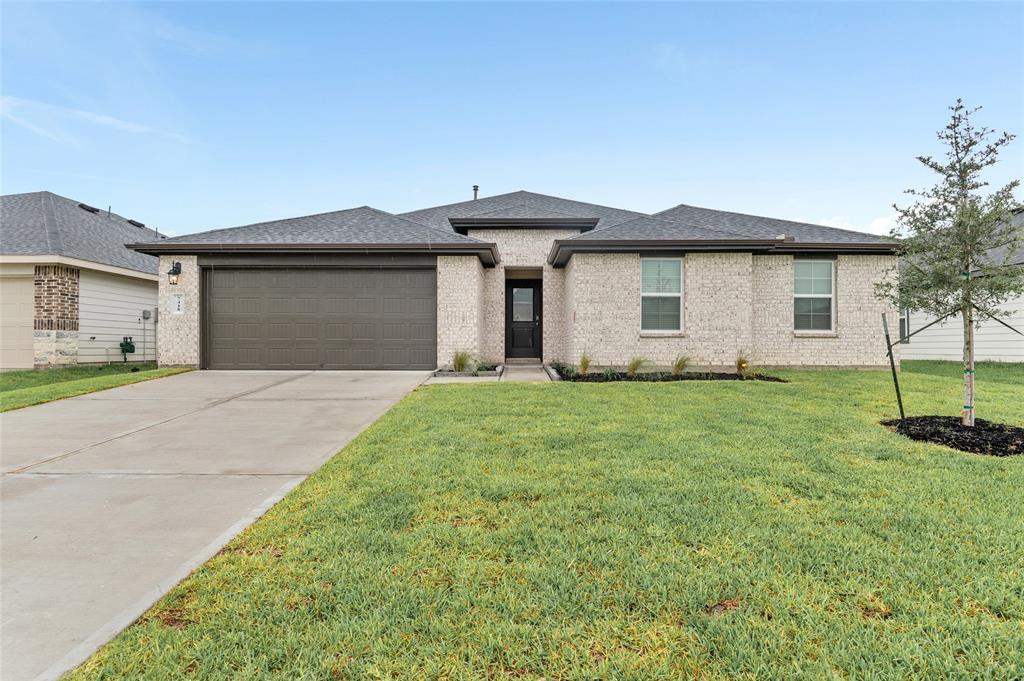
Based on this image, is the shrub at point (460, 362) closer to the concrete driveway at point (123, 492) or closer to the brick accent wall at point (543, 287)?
the brick accent wall at point (543, 287)

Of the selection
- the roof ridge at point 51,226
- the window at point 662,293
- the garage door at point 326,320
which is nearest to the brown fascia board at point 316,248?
the garage door at point 326,320

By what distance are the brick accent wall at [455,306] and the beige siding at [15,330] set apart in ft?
39.3

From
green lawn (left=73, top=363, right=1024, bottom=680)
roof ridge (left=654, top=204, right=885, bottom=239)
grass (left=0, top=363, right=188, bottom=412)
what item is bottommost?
green lawn (left=73, top=363, right=1024, bottom=680)

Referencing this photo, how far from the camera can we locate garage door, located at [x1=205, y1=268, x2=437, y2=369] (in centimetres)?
1188

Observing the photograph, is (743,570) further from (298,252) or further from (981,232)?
(298,252)

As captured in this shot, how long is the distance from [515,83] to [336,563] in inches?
646

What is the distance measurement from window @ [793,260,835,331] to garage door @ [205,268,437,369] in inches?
394

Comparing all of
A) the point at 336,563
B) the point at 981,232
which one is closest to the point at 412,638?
the point at 336,563

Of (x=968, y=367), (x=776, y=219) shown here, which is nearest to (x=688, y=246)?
(x=776, y=219)

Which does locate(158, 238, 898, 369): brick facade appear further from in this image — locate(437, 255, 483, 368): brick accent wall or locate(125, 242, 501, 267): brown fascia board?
locate(125, 242, 501, 267): brown fascia board

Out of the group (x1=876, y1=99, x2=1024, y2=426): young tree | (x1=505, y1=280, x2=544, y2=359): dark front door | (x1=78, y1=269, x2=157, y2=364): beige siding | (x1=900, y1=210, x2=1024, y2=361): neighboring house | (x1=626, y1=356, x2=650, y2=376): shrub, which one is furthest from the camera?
(x1=505, y1=280, x2=544, y2=359): dark front door

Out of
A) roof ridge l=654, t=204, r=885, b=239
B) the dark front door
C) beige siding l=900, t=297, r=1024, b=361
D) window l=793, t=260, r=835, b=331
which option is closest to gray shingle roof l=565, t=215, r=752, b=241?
window l=793, t=260, r=835, b=331

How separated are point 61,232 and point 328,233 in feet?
31.0

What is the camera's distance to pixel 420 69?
14.6 m
